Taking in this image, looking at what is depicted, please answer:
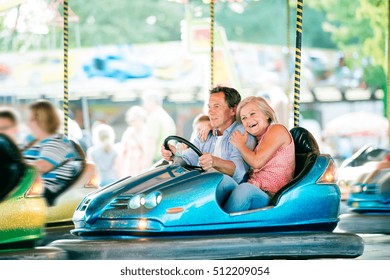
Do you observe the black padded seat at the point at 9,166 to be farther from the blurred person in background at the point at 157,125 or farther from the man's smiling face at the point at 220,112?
the blurred person in background at the point at 157,125

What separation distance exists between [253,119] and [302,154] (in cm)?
33

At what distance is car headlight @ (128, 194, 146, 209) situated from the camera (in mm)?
3615

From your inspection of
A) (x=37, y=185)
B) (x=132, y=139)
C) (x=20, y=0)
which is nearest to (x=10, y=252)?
(x=37, y=185)

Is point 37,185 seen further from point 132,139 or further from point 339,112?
point 339,112

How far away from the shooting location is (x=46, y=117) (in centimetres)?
476

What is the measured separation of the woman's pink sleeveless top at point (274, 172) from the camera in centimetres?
390

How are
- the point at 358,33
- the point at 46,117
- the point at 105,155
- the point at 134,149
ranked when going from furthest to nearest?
1. the point at 358,33
2. the point at 134,149
3. the point at 105,155
4. the point at 46,117

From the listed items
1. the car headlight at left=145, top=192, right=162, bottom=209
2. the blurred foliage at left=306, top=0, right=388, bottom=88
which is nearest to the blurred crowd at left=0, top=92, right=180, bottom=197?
the car headlight at left=145, top=192, right=162, bottom=209

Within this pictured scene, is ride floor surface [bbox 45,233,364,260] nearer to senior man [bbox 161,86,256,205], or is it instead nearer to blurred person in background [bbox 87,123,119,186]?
senior man [bbox 161,86,256,205]

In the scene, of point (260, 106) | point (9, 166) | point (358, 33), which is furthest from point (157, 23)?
point (9, 166)

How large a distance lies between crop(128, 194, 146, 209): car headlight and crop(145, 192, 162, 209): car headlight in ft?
0.06

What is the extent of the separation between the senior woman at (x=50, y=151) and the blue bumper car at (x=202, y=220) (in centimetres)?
101

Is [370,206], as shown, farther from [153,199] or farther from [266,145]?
[153,199]
